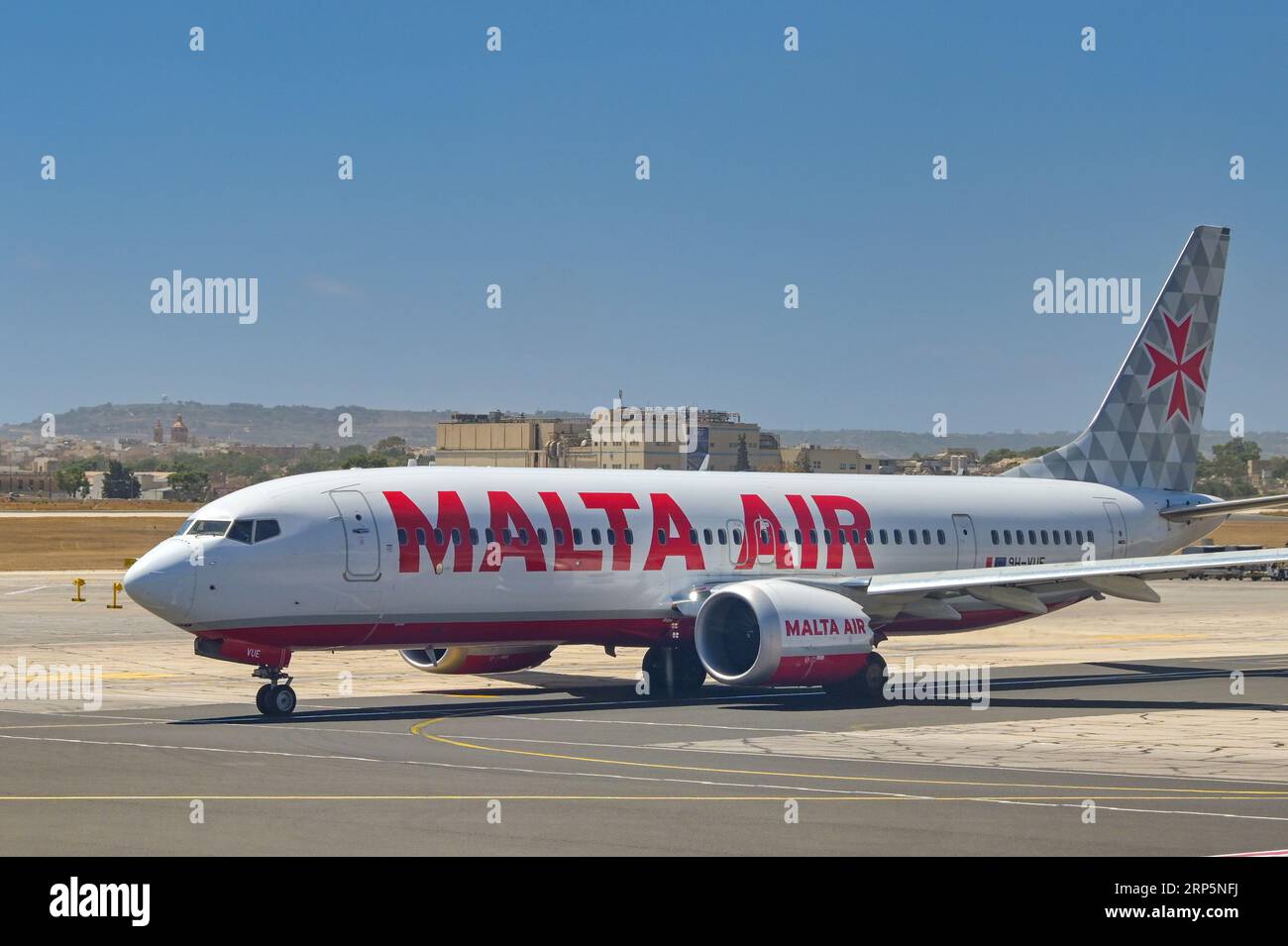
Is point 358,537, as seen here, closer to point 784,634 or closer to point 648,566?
point 648,566

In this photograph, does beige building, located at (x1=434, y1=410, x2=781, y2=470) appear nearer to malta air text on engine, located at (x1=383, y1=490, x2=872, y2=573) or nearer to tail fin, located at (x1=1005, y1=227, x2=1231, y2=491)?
tail fin, located at (x1=1005, y1=227, x2=1231, y2=491)

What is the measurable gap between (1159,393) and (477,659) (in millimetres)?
22151

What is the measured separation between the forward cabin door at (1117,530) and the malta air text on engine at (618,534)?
901 centimetres

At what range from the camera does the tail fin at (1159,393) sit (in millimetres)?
48000

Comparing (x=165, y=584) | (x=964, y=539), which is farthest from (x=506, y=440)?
(x=165, y=584)

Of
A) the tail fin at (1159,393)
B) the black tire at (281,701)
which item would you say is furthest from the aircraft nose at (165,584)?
the tail fin at (1159,393)

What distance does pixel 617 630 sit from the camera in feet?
119

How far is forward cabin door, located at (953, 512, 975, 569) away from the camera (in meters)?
43.2

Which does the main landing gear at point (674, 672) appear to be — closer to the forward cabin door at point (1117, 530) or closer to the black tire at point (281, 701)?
the black tire at point (281, 701)

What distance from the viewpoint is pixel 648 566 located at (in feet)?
120
